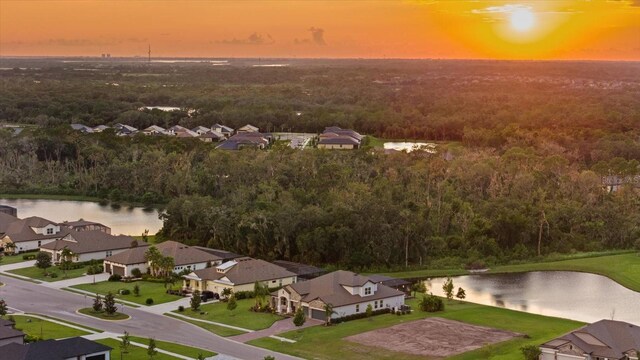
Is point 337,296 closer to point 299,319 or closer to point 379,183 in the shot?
point 299,319

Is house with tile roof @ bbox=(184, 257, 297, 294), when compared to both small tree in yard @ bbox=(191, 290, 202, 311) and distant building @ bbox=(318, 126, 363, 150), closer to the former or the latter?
small tree in yard @ bbox=(191, 290, 202, 311)

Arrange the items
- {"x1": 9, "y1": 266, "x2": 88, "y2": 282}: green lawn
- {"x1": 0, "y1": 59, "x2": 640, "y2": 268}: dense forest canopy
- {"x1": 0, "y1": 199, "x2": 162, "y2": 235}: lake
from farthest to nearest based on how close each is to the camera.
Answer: {"x1": 0, "y1": 199, "x2": 162, "y2": 235}: lake
{"x1": 0, "y1": 59, "x2": 640, "y2": 268}: dense forest canopy
{"x1": 9, "y1": 266, "x2": 88, "y2": 282}: green lawn

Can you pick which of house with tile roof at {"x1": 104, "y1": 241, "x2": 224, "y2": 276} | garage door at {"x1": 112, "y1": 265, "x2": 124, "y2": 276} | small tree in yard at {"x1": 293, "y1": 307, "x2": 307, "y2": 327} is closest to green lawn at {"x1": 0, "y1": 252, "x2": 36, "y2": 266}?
house with tile roof at {"x1": 104, "y1": 241, "x2": 224, "y2": 276}

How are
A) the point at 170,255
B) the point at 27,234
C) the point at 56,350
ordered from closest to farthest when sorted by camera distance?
the point at 56,350
the point at 170,255
the point at 27,234

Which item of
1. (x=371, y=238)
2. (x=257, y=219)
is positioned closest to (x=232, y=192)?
(x=257, y=219)

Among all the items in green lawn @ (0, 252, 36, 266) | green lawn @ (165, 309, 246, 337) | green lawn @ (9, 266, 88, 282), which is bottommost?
green lawn @ (0, 252, 36, 266)

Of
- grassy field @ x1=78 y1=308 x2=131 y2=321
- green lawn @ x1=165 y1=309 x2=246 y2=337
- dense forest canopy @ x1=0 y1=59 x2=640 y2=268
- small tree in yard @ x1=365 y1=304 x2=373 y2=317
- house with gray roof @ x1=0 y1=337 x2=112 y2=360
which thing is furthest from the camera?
dense forest canopy @ x1=0 y1=59 x2=640 y2=268

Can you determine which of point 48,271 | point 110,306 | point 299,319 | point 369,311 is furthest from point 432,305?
point 48,271
